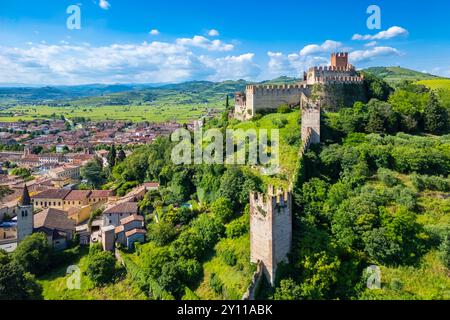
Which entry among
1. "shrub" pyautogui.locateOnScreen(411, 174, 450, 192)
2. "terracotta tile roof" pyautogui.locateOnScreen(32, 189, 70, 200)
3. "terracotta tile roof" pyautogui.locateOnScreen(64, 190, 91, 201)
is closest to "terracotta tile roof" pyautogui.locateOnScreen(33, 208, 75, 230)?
"terracotta tile roof" pyautogui.locateOnScreen(64, 190, 91, 201)

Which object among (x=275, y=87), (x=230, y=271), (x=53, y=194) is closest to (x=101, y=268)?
(x=230, y=271)

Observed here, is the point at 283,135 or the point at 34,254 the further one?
the point at 283,135

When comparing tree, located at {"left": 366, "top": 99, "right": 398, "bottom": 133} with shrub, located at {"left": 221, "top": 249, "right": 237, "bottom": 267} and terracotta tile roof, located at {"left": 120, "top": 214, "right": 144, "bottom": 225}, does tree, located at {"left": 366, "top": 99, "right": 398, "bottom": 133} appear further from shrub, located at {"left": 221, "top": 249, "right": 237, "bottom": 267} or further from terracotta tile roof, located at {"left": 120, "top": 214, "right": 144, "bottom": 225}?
terracotta tile roof, located at {"left": 120, "top": 214, "right": 144, "bottom": 225}

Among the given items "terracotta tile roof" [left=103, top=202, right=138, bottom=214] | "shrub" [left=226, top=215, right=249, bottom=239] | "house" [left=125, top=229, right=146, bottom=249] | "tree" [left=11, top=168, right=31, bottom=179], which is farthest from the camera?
"tree" [left=11, top=168, right=31, bottom=179]

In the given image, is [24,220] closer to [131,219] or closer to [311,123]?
[131,219]

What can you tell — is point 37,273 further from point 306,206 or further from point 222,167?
point 306,206

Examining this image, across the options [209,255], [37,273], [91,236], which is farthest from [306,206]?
[37,273]
